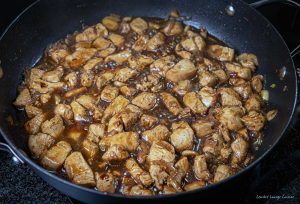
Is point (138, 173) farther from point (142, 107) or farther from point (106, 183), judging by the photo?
point (142, 107)

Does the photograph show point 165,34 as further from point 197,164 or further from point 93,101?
point 197,164

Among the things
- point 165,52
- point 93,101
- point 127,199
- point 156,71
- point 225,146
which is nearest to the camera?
point 127,199

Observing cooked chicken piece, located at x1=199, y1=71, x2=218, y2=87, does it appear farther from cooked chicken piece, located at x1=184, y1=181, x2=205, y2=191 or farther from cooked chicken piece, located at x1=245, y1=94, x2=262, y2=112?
cooked chicken piece, located at x1=184, y1=181, x2=205, y2=191

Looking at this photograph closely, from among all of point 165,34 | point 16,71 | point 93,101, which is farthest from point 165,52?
point 16,71

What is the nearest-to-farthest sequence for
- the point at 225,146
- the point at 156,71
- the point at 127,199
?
the point at 127,199 → the point at 225,146 → the point at 156,71

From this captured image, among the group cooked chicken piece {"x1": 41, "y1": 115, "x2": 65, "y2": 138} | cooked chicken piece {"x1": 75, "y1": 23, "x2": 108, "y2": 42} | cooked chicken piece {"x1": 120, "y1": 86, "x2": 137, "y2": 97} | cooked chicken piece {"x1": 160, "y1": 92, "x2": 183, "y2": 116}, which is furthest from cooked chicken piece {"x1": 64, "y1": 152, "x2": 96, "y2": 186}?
cooked chicken piece {"x1": 75, "y1": 23, "x2": 108, "y2": 42}

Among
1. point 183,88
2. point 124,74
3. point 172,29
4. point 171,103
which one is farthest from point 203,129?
point 172,29
